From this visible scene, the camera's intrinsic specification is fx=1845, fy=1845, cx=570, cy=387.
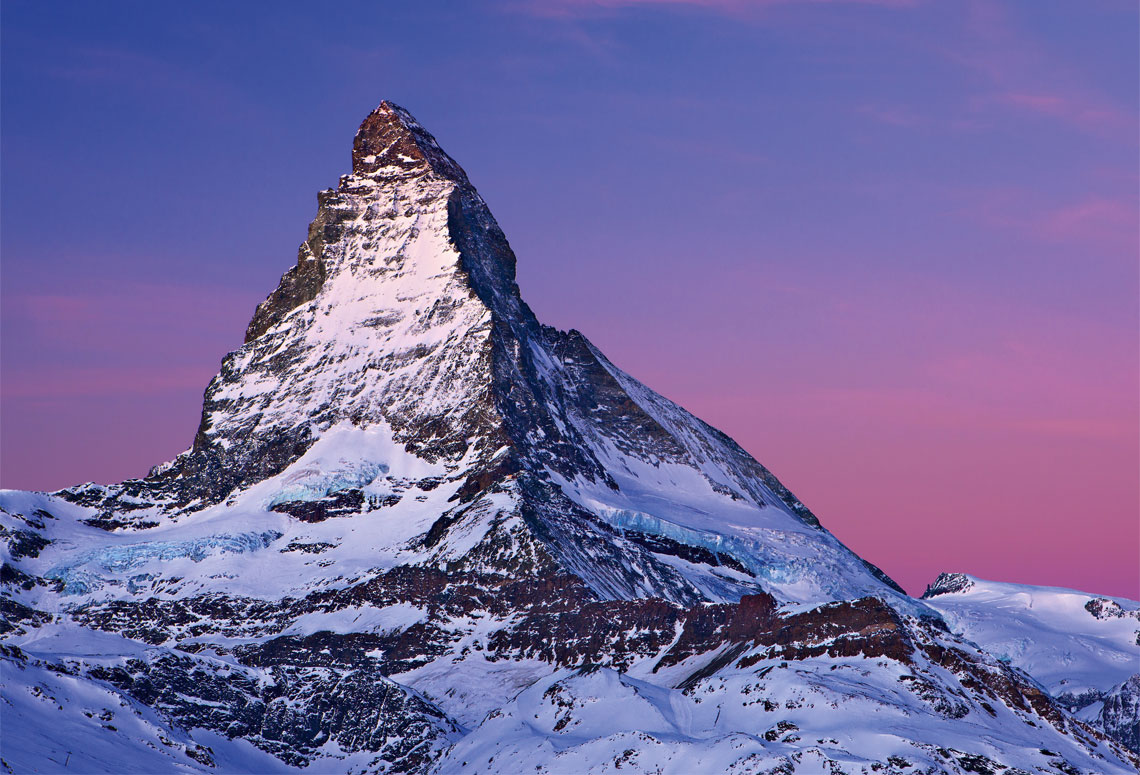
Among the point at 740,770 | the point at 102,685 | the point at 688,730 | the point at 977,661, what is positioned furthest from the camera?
the point at 102,685

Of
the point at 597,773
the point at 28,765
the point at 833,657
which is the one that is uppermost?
the point at 833,657

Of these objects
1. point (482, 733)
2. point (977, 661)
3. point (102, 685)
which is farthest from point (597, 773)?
point (102, 685)

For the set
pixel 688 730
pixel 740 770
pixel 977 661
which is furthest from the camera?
pixel 977 661

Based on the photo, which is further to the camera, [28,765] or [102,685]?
[102,685]

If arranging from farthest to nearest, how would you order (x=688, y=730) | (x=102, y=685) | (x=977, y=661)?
(x=102, y=685), (x=977, y=661), (x=688, y=730)

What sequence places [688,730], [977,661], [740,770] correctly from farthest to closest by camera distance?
1. [977,661]
2. [688,730]
3. [740,770]

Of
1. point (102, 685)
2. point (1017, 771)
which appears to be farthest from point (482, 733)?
point (1017, 771)

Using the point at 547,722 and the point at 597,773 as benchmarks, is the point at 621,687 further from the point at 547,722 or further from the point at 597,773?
the point at 597,773

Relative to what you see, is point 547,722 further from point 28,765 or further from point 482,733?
point 28,765

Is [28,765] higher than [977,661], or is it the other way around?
[977,661]
